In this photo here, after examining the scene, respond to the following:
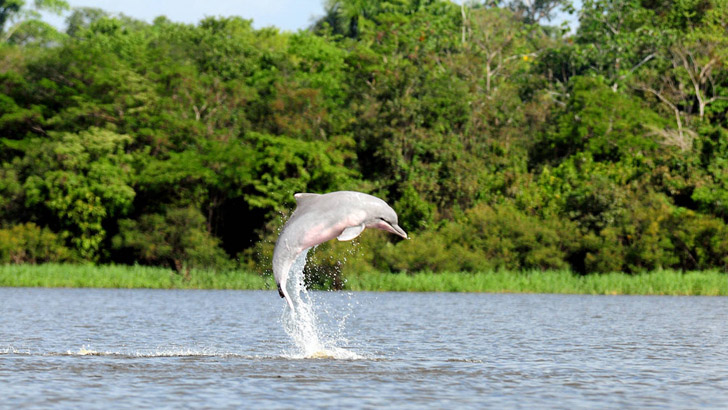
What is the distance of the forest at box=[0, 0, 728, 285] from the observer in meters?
59.4

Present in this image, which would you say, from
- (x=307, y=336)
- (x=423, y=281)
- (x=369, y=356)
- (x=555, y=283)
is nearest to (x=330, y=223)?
(x=369, y=356)

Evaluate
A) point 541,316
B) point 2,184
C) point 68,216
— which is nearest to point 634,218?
point 541,316

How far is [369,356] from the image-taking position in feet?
78.4

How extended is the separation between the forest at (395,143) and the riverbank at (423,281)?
8.54 feet

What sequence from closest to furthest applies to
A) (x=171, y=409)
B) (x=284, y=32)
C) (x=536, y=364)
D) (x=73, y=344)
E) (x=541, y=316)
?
(x=171, y=409) < (x=536, y=364) < (x=73, y=344) < (x=541, y=316) < (x=284, y=32)

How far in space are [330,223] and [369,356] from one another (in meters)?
7.38

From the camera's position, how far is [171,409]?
16.1m

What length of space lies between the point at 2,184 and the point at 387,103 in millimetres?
22604

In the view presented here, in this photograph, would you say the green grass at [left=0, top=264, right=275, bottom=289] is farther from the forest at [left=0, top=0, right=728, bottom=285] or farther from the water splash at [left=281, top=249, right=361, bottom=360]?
the water splash at [left=281, top=249, right=361, bottom=360]

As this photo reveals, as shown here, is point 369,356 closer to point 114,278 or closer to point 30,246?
point 114,278

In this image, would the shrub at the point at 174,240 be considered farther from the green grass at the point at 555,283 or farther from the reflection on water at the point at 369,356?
the reflection on water at the point at 369,356

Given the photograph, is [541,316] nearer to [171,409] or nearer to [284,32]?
[171,409]

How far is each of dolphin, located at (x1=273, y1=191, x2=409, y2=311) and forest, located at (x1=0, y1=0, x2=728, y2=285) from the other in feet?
115

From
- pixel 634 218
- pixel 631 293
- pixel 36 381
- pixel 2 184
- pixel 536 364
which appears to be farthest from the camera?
pixel 2 184
